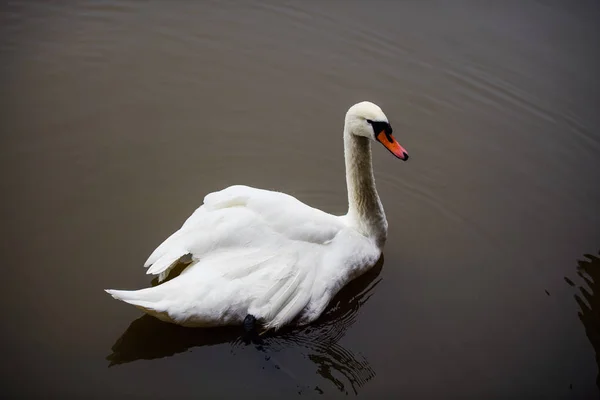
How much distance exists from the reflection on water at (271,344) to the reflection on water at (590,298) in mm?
1861

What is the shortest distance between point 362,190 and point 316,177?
118 cm

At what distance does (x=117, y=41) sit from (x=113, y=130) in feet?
5.47

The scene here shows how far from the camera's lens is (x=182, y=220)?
19.0 feet

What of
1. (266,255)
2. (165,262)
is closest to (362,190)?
(266,255)

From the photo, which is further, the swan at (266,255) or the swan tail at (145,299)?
the swan at (266,255)

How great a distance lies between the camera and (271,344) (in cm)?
482

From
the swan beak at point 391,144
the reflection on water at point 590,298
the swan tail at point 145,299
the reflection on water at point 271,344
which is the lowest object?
the reflection on water at point 271,344

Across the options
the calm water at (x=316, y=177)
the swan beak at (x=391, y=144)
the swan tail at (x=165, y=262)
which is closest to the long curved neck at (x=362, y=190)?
the swan beak at (x=391, y=144)

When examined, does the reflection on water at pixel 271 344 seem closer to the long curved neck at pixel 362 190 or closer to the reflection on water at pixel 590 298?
the long curved neck at pixel 362 190

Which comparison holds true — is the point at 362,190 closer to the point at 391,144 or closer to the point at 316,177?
the point at 391,144

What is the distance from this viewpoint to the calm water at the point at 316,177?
15.7 feet

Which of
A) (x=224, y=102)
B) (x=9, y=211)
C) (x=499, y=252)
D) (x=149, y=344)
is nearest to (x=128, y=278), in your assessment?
(x=149, y=344)

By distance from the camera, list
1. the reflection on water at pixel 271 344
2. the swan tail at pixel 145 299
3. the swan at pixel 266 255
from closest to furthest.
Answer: the swan tail at pixel 145 299 → the swan at pixel 266 255 → the reflection on water at pixel 271 344

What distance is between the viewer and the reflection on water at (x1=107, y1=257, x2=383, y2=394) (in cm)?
471
